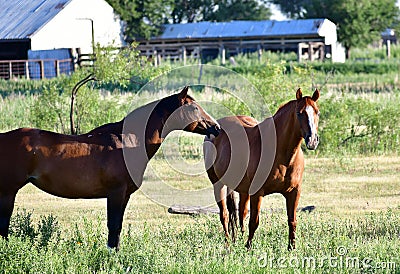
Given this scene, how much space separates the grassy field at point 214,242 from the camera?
8.16 meters

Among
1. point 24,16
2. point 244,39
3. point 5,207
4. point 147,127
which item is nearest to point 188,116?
point 147,127

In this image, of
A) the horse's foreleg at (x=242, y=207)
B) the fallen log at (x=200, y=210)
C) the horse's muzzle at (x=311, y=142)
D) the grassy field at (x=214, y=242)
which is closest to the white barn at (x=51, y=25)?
the grassy field at (x=214, y=242)

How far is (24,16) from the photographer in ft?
116

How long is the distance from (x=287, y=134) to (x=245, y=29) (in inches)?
1688

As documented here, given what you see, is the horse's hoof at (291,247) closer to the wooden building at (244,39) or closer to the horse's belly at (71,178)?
the horse's belly at (71,178)

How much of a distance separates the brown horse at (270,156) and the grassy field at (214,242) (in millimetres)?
487

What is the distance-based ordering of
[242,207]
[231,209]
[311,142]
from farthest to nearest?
[231,209] → [242,207] → [311,142]

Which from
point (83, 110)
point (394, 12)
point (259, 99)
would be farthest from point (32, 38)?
point (394, 12)

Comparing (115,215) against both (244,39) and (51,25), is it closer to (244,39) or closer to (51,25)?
(51,25)

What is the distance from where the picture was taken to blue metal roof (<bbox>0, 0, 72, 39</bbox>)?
33.6m

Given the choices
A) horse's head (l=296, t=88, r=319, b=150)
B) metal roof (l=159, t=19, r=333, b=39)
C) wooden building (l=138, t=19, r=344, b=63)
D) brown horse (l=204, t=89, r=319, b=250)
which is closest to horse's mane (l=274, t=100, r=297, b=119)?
brown horse (l=204, t=89, r=319, b=250)

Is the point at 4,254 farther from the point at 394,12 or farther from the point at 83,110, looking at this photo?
the point at 394,12

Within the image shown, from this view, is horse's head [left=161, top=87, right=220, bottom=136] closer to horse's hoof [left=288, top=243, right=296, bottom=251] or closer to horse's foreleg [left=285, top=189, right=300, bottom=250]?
horse's foreleg [left=285, top=189, right=300, bottom=250]

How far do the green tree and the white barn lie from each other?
17.4 meters
